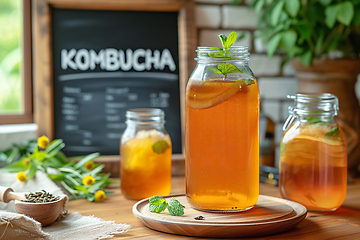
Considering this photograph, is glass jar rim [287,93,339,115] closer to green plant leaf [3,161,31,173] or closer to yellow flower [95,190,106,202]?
yellow flower [95,190,106,202]

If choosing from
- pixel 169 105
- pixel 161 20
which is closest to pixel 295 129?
pixel 169 105

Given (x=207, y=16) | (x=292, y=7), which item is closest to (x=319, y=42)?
(x=292, y=7)

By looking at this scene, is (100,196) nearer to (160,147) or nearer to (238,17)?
(160,147)

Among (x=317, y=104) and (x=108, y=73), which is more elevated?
(x=108, y=73)

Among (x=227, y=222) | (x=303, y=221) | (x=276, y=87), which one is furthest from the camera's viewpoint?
(x=276, y=87)

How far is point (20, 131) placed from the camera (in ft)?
4.79

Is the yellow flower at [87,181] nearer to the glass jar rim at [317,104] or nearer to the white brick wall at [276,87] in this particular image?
the glass jar rim at [317,104]

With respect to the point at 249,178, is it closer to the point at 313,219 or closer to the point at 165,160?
the point at 313,219

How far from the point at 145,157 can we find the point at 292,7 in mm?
723

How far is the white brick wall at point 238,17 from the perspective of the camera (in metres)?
1.69

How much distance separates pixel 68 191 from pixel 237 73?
24.9 inches

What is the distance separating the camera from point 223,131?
88cm

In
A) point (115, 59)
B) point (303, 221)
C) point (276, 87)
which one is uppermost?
point (115, 59)

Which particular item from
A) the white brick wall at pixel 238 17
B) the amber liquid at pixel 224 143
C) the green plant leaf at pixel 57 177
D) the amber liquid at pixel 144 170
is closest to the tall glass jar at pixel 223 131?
the amber liquid at pixel 224 143
